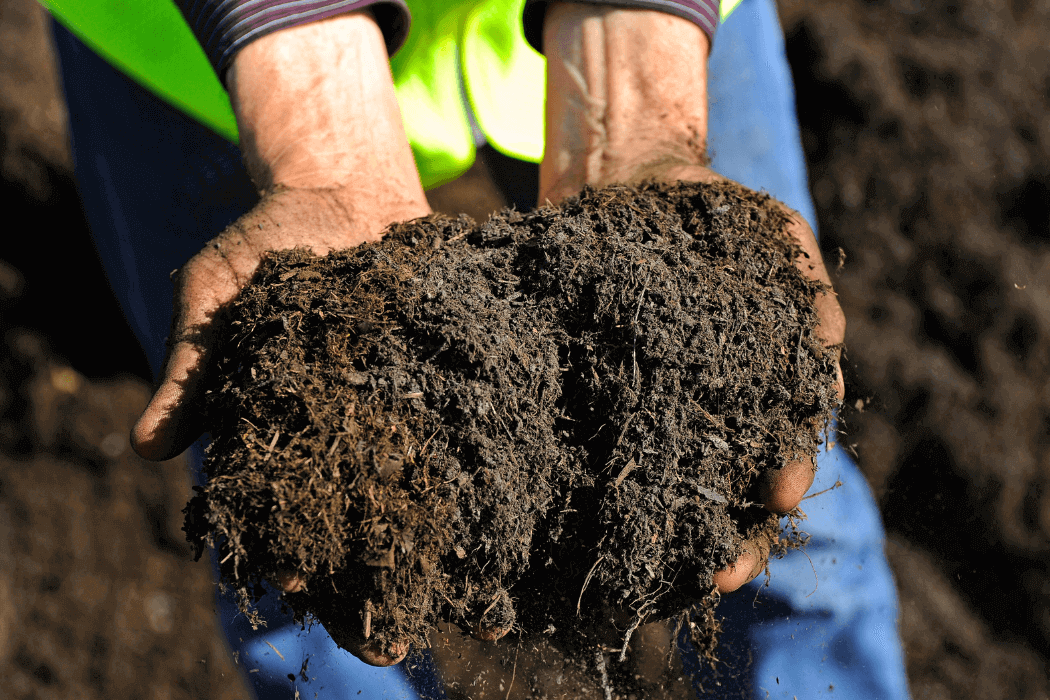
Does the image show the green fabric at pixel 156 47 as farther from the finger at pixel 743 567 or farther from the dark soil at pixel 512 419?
the finger at pixel 743 567

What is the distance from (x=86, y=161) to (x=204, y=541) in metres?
1.39

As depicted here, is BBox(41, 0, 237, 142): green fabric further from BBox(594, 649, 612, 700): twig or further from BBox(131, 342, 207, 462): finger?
BBox(594, 649, 612, 700): twig

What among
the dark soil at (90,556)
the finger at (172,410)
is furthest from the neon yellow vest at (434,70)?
the dark soil at (90,556)

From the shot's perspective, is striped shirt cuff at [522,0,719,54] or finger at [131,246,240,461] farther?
striped shirt cuff at [522,0,719,54]

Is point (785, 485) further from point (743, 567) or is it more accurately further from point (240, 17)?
Answer: point (240, 17)

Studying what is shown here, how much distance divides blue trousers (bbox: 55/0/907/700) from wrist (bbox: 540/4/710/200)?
32 centimetres

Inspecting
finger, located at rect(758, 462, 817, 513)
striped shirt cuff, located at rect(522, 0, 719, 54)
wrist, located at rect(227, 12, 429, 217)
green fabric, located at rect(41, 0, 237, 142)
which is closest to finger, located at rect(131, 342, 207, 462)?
wrist, located at rect(227, 12, 429, 217)

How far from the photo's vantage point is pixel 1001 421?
2.43 meters

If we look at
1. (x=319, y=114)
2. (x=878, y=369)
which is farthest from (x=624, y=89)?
(x=878, y=369)

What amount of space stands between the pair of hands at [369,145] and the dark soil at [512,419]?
0.31ft

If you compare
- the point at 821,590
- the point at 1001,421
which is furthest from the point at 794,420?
the point at 1001,421

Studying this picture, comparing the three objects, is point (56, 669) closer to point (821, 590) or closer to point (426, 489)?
point (426, 489)

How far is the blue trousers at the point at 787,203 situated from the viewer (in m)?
1.49

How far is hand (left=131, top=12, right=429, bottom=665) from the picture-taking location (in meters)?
1.25
